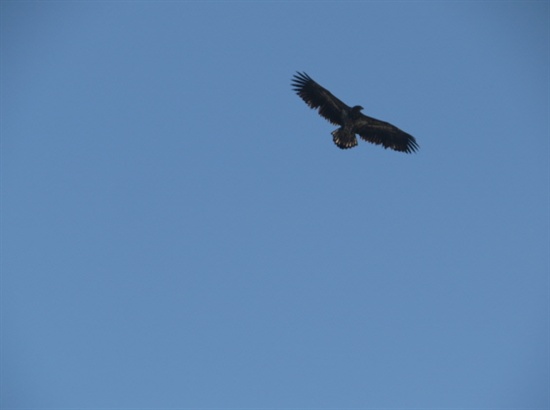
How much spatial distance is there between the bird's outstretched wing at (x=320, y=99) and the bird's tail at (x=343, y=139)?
50 cm

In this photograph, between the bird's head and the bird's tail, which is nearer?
the bird's tail

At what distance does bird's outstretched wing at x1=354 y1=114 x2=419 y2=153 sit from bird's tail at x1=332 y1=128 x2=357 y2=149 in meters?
0.61

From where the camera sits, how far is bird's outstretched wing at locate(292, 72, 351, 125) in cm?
3797

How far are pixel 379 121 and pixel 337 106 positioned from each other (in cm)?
179

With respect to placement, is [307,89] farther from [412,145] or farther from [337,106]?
[412,145]

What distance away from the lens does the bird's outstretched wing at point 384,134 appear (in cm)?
3841

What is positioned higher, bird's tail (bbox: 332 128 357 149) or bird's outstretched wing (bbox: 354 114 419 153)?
bird's outstretched wing (bbox: 354 114 419 153)

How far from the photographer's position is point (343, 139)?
37750 millimetres

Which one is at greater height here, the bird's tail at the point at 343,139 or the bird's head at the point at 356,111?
the bird's head at the point at 356,111

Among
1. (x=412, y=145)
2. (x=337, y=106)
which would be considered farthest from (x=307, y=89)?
(x=412, y=145)

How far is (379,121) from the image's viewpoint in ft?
126

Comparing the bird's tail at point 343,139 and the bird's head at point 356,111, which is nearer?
the bird's tail at point 343,139

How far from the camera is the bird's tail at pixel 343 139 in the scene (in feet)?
124

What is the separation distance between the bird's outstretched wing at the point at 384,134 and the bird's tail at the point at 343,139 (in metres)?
0.61
